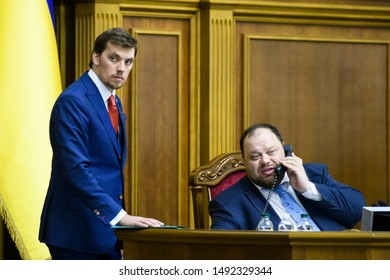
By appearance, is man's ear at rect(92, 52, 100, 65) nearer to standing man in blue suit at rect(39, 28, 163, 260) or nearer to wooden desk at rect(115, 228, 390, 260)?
standing man in blue suit at rect(39, 28, 163, 260)

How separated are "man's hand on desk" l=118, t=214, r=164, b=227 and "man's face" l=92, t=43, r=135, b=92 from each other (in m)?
0.55

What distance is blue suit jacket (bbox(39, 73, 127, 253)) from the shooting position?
3.68 m

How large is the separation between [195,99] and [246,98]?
1.07 ft

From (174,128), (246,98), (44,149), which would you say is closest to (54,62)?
(44,149)

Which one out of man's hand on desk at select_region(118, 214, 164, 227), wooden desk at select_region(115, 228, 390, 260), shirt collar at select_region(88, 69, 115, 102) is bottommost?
wooden desk at select_region(115, 228, 390, 260)

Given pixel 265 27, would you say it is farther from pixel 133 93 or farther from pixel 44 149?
pixel 44 149

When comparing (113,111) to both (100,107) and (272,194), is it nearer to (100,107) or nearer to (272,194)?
(100,107)

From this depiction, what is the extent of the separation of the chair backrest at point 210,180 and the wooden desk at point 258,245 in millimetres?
983

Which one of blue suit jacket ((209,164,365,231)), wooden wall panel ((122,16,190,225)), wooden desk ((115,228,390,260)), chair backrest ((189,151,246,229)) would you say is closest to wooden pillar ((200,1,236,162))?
wooden wall panel ((122,16,190,225))

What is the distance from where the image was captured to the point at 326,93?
241 inches

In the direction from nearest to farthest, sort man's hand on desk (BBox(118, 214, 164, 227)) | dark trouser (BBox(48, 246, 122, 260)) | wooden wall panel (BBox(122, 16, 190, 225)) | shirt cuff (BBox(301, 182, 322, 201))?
man's hand on desk (BBox(118, 214, 164, 227))
dark trouser (BBox(48, 246, 122, 260))
shirt cuff (BBox(301, 182, 322, 201))
wooden wall panel (BBox(122, 16, 190, 225))

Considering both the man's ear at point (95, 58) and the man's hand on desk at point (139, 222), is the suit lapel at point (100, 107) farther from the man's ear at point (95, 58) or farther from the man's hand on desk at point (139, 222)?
the man's hand on desk at point (139, 222)

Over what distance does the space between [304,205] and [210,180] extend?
44 cm

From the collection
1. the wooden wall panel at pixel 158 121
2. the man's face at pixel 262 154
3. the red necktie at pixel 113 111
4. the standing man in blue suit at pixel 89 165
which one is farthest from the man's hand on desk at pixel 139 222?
the wooden wall panel at pixel 158 121
